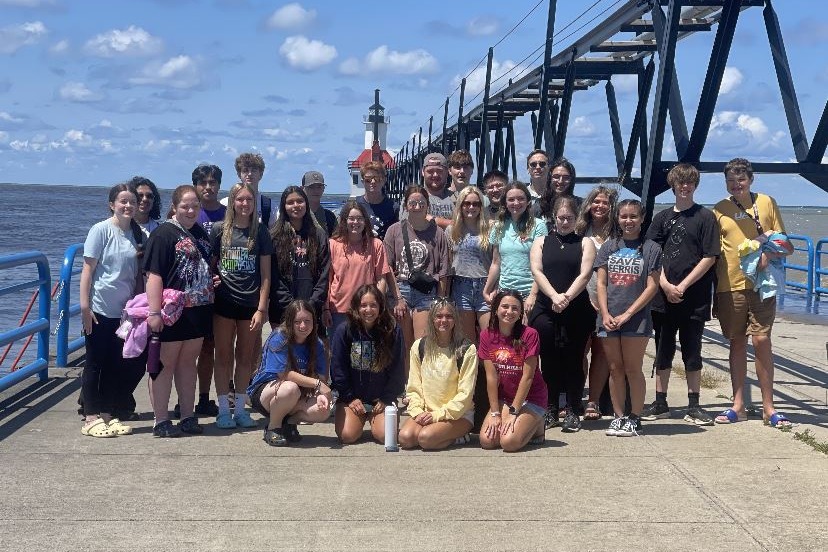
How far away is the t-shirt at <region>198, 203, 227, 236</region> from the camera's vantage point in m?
7.27

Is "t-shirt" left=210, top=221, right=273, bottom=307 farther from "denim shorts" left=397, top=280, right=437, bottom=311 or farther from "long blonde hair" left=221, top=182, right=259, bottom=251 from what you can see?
"denim shorts" left=397, top=280, right=437, bottom=311

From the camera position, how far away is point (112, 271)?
270 inches

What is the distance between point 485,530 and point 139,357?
3357 mm

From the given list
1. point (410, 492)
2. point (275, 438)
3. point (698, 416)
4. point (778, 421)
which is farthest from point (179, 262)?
point (778, 421)

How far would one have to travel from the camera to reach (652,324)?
711 cm

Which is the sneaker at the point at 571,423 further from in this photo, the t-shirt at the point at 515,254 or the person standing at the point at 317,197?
the person standing at the point at 317,197

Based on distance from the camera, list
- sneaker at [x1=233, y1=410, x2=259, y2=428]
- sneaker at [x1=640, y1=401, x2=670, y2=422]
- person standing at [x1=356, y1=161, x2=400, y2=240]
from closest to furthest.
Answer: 1. sneaker at [x1=233, y1=410, x2=259, y2=428]
2. sneaker at [x1=640, y1=401, x2=670, y2=422]
3. person standing at [x1=356, y1=161, x2=400, y2=240]

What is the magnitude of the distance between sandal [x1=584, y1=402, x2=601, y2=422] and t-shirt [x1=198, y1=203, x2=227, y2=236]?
9.93 ft

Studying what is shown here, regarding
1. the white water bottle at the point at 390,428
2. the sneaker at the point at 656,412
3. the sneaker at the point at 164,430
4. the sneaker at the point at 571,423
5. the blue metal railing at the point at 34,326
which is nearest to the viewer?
the white water bottle at the point at 390,428

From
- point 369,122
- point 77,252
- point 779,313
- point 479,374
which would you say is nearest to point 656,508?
point 479,374

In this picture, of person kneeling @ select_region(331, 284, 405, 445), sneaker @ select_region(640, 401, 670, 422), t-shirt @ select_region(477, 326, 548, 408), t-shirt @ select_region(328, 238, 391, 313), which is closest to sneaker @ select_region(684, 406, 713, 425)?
sneaker @ select_region(640, 401, 670, 422)

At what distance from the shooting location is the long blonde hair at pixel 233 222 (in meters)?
6.85

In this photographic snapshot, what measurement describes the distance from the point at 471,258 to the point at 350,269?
862 millimetres

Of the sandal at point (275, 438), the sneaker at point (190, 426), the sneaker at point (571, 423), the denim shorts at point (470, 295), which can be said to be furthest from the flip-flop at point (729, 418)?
the sneaker at point (190, 426)
